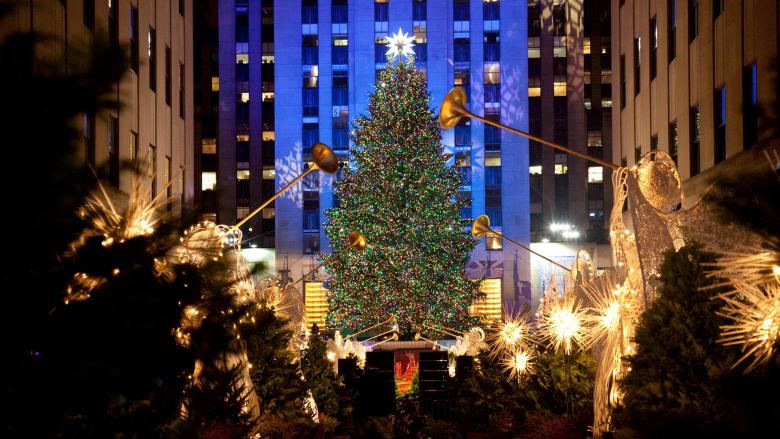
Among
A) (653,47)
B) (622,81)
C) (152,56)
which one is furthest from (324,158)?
(622,81)

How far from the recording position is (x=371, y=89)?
195ft

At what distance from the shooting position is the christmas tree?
140 feet

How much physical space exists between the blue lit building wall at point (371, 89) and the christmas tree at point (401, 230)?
13961 mm

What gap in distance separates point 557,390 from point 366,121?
2954 cm

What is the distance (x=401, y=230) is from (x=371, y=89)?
18.4 m

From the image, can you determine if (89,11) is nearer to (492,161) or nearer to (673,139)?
(673,139)

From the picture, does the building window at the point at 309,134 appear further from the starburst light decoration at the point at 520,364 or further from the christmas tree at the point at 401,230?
the starburst light decoration at the point at 520,364

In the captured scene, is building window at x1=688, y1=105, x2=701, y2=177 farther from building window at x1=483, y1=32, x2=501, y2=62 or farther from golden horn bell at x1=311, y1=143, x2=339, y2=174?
building window at x1=483, y1=32, x2=501, y2=62

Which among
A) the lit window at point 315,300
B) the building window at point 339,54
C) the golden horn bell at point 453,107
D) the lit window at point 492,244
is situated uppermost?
the building window at point 339,54

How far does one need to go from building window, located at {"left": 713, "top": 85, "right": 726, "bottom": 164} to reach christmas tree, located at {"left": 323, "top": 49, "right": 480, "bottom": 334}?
1973 cm

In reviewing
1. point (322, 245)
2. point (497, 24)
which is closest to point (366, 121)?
point (322, 245)

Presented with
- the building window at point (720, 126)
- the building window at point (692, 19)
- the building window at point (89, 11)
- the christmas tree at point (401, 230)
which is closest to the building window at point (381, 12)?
the christmas tree at point (401, 230)

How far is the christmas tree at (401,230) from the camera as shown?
4278cm

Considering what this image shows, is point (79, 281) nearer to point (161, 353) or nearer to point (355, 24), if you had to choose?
point (161, 353)
